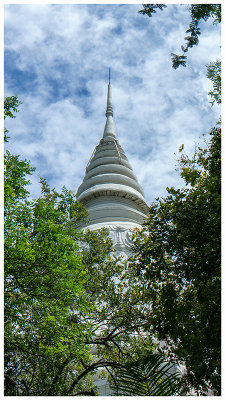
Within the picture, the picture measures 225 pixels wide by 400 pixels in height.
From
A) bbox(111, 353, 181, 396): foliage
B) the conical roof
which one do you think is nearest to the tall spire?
the conical roof

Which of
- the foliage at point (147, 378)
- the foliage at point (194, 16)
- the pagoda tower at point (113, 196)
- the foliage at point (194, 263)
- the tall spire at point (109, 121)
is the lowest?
the foliage at point (147, 378)

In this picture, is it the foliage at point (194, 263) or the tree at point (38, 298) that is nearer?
the foliage at point (194, 263)

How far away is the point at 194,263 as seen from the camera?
5363 millimetres

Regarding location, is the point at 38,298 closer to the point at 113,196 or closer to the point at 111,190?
the point at 111,190

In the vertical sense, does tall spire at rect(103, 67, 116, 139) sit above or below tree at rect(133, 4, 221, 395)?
above

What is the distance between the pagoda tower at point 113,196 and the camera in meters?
16.8

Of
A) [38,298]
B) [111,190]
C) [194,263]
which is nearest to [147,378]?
[194,263]

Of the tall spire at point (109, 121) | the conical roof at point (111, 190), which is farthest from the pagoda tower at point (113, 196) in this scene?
the tall spire at point (109, 121)

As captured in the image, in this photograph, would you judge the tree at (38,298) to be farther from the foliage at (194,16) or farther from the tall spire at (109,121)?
the tall spire at (109,121)

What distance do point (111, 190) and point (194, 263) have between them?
14349 mm

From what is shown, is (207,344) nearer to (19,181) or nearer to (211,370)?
(211,370)

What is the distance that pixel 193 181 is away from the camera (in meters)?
5.87

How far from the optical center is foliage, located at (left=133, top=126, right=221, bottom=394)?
175 inches

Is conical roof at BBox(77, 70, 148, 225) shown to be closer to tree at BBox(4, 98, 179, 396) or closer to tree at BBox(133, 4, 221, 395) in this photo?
tree at BBox(4, 98, 179, 396)
